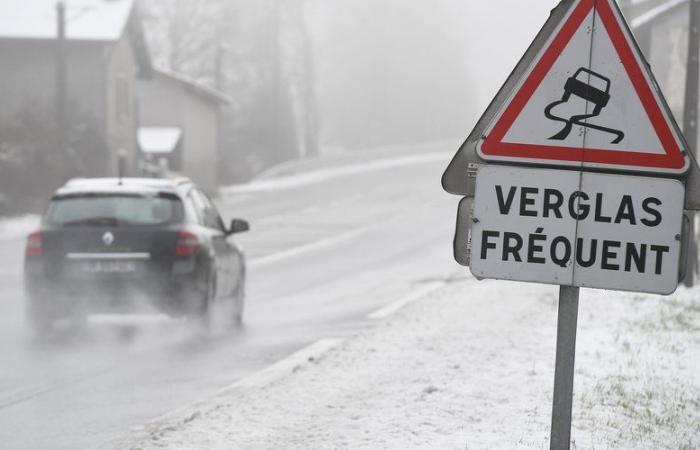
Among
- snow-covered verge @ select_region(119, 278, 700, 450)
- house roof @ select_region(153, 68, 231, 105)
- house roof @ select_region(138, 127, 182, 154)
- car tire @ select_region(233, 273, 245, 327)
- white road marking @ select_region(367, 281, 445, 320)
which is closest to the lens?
snow-covered verge @ select_region(119, 278, 700, 450)

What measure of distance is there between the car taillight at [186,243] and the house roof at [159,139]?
41.4 m

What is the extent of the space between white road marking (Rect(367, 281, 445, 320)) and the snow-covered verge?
91.1 inches

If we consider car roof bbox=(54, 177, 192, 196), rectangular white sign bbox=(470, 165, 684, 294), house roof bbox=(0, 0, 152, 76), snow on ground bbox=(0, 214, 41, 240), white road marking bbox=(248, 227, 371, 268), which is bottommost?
snow on ground bbox=(0, 214, 41, 240)

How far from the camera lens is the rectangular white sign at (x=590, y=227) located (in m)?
4.99

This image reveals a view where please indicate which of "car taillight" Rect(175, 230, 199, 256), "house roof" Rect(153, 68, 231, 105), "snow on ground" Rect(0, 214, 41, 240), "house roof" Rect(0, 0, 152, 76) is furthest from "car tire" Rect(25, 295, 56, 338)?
"house roof" Rect(153, 68, 231, 105)

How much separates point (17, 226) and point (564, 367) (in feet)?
105

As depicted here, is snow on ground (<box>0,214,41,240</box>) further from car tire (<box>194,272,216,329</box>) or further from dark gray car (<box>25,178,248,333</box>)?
car tire (<box>194,272,216,329</box>)

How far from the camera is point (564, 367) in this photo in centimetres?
495

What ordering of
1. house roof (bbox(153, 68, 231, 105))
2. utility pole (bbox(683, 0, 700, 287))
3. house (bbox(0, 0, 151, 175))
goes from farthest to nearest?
house roof (bbox(153, 68, 231, 105)), house (bbox(0, 0, 151, 175)), utility pole (bbox(683, 0, 700, 287))

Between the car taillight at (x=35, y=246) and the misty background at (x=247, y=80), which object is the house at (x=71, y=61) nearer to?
the misty background at (x=247, y=80)

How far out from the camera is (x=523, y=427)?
7.23 metres

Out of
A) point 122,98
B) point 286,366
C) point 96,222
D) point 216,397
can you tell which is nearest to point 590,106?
point 216,397

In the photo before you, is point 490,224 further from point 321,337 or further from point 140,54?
point 140,54

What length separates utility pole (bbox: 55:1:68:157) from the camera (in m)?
38.5
